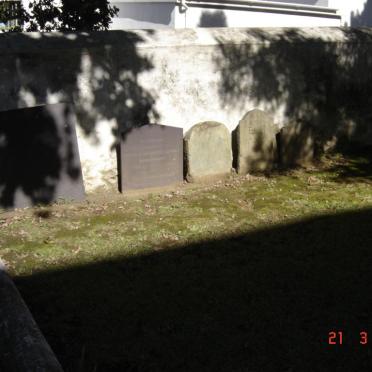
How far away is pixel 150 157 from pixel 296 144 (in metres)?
2.60

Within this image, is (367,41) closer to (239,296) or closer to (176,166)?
(176,166)

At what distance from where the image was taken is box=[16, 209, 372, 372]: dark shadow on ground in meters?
4.30

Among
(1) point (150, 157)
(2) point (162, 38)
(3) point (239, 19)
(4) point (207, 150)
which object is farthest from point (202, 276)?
(3) point (239, 19)

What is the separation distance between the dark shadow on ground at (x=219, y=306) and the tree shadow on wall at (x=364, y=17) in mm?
14081

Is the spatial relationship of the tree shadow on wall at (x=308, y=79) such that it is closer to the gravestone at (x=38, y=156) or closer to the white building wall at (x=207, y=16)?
the gravestone at (x=38, y=156)

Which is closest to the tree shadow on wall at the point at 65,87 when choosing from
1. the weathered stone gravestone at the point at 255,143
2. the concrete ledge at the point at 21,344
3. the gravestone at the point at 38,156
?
the gravestone at the point at 38,156

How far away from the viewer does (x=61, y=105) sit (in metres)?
7.48

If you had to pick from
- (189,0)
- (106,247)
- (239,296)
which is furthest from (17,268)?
(189,0)

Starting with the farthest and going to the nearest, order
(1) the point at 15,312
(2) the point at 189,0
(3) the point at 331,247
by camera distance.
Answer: (2) the point at 189,0
(3) the point at 331,247
(1) the point at 15,312

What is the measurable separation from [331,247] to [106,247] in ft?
8.02
